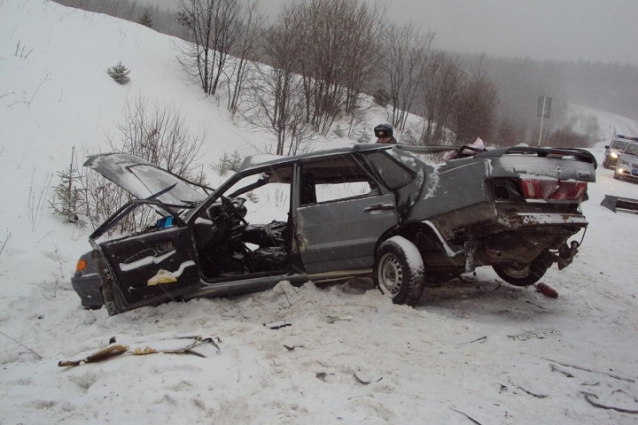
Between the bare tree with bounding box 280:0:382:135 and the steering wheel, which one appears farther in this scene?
the bare tree with bounding box 280:0:382:135

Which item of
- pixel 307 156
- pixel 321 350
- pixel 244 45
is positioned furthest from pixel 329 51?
pixel 321 350

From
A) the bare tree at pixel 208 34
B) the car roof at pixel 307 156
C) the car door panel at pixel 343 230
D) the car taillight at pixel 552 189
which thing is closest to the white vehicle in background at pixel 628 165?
the bare tree at pixel 208 34

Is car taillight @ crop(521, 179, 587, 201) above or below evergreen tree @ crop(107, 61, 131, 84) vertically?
below

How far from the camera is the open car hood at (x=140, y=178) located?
4.53 m

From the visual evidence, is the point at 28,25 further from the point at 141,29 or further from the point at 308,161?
the point at 308,161

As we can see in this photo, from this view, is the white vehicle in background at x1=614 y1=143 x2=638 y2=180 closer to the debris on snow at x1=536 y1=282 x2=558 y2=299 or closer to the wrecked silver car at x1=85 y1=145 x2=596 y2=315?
the debris on snow at x1=536 y1=282 x2=558 y2=299

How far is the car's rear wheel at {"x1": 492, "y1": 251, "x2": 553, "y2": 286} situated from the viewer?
4780 millimetres

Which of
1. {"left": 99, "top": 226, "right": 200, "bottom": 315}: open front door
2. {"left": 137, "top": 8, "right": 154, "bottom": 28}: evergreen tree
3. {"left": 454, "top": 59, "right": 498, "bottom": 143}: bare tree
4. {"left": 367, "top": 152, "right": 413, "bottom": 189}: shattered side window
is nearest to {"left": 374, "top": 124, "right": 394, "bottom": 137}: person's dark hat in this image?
{"left": 367, "top": 152, "right": 413, "bottom": 189}: shattered side window

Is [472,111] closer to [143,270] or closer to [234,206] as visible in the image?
[234,206]

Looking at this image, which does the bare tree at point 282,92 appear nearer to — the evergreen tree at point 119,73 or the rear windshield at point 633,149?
the evergreen tree at point 119,73

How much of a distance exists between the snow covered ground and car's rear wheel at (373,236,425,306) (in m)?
0.14

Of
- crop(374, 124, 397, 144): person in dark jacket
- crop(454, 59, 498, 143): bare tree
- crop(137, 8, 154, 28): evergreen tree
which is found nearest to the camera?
crop(374, 124, 397, 144): person in dark jacket

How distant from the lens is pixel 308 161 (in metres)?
4.76

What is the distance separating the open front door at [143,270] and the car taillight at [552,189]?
3215 millimetres
